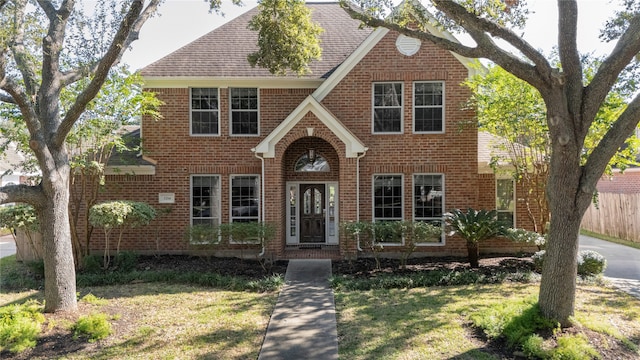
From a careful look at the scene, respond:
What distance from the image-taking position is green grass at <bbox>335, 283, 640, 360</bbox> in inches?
229

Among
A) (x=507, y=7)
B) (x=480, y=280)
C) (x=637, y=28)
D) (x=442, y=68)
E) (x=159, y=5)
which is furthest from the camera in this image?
(x=442, y=68)

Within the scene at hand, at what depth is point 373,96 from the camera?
12602 mm

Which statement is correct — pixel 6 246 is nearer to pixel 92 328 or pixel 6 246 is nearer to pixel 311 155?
pixel 311 155

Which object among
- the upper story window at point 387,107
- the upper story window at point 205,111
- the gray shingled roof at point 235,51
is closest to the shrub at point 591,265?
the upper story window at point 387,107

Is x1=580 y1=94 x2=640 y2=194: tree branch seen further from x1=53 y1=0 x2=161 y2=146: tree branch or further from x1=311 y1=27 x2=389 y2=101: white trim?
x1=311 y1=27 x2=389 y2=101: white trim

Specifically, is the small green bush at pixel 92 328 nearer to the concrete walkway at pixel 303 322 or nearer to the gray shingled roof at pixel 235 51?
the concrete walkway at pixel 303 322

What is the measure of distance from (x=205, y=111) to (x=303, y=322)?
8389 mm

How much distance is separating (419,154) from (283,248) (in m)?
5.20

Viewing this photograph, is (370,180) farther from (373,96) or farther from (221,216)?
(221,216)

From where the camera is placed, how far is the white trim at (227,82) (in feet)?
41.5

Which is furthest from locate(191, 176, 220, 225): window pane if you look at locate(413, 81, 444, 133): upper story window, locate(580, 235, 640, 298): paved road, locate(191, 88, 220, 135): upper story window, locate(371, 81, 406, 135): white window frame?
locate(580, 235, 640, 298): paved road

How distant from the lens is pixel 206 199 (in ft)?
42.7

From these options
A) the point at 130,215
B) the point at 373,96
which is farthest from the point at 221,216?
the point at 373,96

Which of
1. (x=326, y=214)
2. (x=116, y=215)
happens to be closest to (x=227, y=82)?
(x=116, y=215)
